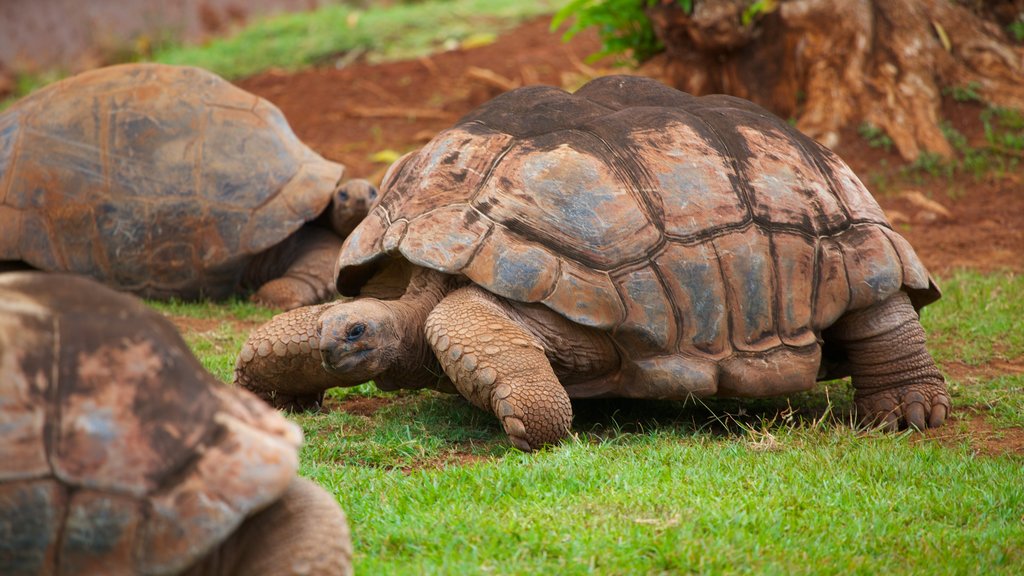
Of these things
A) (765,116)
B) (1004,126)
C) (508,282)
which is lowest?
(1004,126)

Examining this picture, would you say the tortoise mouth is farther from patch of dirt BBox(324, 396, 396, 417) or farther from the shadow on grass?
patch of dirt BBox(324, 396, 396, 417)

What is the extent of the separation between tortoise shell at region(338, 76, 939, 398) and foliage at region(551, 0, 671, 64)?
14.6 ft

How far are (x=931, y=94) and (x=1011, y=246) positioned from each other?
1848mm

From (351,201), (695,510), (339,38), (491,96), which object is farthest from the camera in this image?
(339,38)

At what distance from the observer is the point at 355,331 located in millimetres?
4223

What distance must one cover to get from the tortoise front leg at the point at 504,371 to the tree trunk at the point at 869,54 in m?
5.15

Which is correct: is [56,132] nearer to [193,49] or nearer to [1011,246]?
[1011,246]

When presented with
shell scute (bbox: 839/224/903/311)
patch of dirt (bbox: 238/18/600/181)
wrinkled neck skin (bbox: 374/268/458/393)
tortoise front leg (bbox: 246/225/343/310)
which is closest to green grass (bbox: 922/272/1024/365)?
shell scute (bbox: 839/224/903/311)

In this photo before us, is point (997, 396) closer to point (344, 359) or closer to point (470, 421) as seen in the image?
point (470, 421)

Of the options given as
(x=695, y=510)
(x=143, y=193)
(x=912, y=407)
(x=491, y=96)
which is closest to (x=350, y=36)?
(x=491, y=96)

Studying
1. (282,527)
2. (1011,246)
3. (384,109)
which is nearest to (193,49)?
(384,109)

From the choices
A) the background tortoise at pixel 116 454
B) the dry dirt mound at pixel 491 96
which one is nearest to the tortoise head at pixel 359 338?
the background tortoise at pixel 116 454

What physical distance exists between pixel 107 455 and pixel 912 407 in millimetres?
3328

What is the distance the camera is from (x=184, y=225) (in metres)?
6.89
